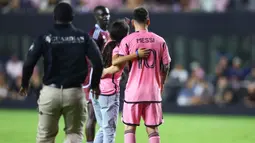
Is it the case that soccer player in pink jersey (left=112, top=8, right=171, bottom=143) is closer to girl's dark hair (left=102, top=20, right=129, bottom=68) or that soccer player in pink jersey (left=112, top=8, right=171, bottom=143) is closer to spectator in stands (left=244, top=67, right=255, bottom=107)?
girl's dark hair (left=102, top=20, right=129, bottom=68)

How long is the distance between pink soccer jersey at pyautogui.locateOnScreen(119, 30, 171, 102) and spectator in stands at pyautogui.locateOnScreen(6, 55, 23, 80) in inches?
607

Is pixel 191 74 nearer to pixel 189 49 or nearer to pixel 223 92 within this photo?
pixel 189 49

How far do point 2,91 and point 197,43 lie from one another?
652cm

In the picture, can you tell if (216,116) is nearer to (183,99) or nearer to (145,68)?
(183,99)

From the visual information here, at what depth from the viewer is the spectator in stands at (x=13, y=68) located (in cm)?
2533

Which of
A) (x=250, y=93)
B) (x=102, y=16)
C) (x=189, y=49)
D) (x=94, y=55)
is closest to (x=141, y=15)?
(x=94, y=55)

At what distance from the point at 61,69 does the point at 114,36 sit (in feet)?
6.24

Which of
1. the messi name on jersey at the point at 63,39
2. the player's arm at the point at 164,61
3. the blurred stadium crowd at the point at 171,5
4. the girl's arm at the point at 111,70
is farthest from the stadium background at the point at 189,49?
the messi name on jersey at the point at 63,39

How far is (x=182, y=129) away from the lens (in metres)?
18.7

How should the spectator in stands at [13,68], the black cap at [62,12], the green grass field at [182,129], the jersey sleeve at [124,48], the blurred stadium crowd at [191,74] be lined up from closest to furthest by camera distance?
the black cap at [62,12] < the jersey sleeve at [124,48] < the green grass field at [182,129] < the blurred stadium crowd at [191,74] < the spectator in stands at [13,68]

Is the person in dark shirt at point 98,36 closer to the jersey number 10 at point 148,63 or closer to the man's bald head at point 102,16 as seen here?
the man's bald head at point 102,16

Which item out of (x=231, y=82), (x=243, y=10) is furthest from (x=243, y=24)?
(x=231, y=82)

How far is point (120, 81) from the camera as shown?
11.8m

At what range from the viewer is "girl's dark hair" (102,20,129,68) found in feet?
36.1
